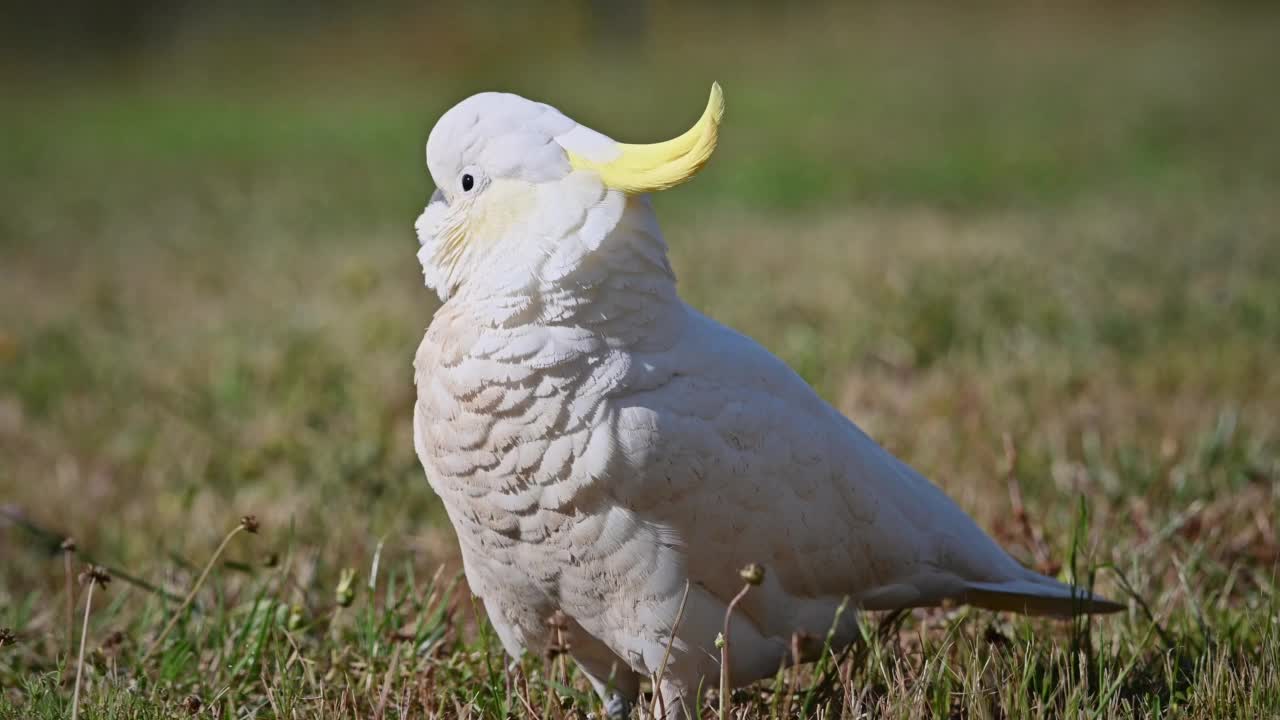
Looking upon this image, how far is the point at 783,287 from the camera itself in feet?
15.4

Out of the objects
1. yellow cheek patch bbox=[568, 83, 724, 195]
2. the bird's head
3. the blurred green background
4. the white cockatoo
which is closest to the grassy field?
the blurred green background

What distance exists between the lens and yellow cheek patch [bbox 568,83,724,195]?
1.60 metres

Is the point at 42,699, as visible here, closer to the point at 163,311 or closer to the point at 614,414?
the point at 614,414

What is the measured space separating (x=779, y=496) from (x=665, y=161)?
1.77 feet

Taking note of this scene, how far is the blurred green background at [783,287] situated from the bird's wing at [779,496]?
0.69m

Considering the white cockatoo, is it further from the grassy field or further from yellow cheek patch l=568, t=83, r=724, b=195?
the grassy field

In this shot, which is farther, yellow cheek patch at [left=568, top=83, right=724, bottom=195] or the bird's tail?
the bird's tail

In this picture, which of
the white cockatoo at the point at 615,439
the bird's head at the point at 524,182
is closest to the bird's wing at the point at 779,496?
the white cockatoo at the point at 615,439

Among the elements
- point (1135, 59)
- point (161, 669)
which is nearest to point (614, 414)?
point (161, 669)

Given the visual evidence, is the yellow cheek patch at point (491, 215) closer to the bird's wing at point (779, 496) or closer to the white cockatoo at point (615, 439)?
the white cockatoo at point (615, 439)

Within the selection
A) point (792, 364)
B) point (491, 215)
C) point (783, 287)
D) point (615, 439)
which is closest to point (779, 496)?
point (615, 439)

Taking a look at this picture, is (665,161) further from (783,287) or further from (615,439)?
(783,287)

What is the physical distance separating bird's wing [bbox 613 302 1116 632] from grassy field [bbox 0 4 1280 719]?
12 cm

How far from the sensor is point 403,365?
3.86 m
